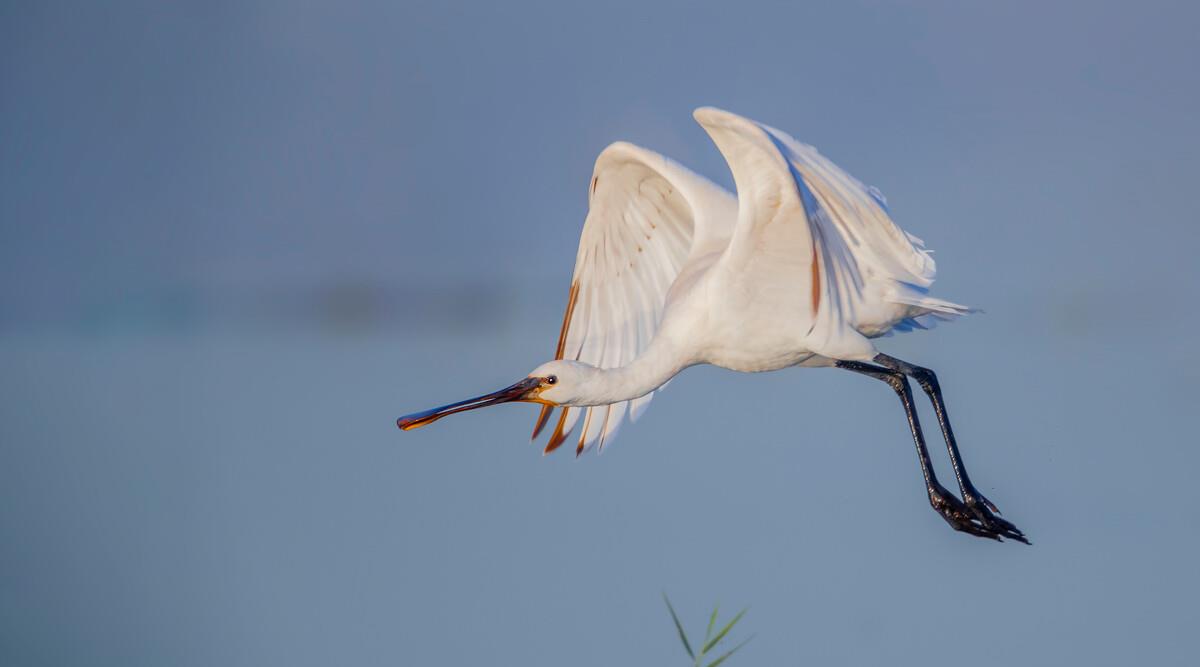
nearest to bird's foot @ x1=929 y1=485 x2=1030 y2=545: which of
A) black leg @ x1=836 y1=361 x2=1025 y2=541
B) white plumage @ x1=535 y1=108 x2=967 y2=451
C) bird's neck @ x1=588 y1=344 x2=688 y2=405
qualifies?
black leg @ x1=836 y1=361 x2=1025 y2=541

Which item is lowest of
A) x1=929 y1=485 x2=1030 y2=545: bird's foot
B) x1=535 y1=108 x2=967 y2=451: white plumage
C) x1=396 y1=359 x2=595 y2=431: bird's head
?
x1=929 y1=485 x2=1030 y2=545: bird's foot

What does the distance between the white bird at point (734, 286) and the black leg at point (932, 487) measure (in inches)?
0.4

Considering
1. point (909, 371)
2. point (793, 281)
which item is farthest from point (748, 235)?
point (909, 371)

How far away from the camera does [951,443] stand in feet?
29.5

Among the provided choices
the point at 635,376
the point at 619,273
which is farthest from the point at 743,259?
the point at 619,273

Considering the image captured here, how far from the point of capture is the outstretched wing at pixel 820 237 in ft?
24.3

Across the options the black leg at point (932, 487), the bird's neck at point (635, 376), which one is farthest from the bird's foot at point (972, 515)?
the bird's neck at point (635, 376)

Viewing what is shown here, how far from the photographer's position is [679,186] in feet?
29.9

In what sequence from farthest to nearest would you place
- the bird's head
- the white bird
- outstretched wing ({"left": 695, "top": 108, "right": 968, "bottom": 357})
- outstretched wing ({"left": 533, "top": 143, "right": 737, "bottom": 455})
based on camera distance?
1. outstretched wing ({"left": 533, "top": 143, "right": 737, "bottom": 455})
2. the bird's head
3. the white bird
4. outstretched wing ({"left": 695, "top": 108, "right": 968, "bottom": 357})

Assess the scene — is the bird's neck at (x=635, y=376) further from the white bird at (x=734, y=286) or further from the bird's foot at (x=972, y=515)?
the bird's foot at (x=972, y=515)

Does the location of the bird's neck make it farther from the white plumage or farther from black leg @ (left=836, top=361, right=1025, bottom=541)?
black leg @ (left=836, top=361, right=1025, bottom=541)

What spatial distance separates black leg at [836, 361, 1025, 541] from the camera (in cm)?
882

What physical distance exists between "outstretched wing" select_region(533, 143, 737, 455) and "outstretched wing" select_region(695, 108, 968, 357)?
1.41m

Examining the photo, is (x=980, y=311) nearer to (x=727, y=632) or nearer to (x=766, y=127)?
(x=766, y=127)
